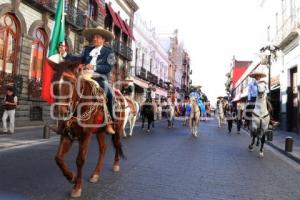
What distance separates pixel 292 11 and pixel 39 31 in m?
14.6

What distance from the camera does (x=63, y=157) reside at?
5477 millimetres

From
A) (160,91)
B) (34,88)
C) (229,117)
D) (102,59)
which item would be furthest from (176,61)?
(102,59)

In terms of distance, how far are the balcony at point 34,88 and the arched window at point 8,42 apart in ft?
3.67

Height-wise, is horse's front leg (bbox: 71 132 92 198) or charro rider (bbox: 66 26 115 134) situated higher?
charro rider (bbox: 66 26 115 134)

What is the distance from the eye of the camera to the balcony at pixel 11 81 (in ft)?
54.0

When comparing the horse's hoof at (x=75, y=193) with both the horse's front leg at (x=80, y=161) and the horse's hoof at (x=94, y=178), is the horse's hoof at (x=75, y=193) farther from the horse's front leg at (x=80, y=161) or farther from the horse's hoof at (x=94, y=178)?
the horse's hoof at (x=94, y=178)

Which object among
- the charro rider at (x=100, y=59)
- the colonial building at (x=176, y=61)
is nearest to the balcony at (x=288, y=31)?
the charro rider at (x=100, y=59)

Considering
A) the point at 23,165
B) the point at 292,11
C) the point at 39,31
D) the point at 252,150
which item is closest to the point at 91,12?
the point at 39,31

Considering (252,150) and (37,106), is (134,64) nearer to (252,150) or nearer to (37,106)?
(37,106)

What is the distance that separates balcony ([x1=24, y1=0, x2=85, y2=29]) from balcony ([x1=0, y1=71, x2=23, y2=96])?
3874 millimetres

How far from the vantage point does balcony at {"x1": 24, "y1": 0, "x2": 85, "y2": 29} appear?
754 inches

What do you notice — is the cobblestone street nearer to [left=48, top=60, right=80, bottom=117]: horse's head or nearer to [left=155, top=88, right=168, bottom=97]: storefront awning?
[left=48, top=60, right=80, bottom=117]: horse's head

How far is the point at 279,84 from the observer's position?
1046 inches

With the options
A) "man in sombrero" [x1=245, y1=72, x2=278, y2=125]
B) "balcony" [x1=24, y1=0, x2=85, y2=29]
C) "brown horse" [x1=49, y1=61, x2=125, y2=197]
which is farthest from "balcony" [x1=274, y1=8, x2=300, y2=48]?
"brown horse" [x1=49, y1=61, x2=125, y2=197]
